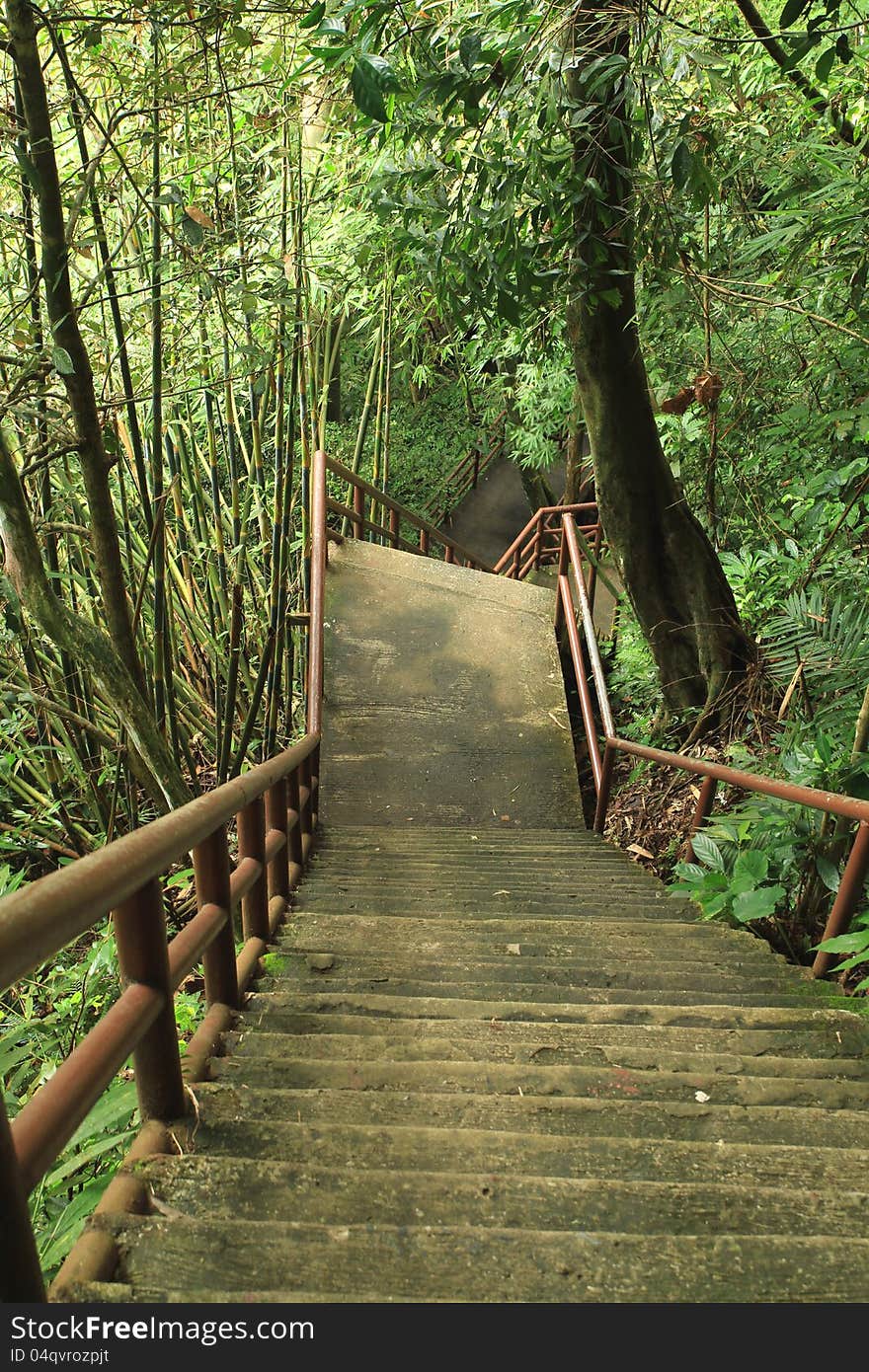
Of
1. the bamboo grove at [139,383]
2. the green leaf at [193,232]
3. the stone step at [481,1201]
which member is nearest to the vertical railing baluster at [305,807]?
the bamboo grove at [139,383]

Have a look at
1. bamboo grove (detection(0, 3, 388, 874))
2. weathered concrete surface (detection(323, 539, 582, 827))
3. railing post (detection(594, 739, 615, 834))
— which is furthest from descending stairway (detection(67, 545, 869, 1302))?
weathered concrete surface (detection(323, 539, 582, 827))

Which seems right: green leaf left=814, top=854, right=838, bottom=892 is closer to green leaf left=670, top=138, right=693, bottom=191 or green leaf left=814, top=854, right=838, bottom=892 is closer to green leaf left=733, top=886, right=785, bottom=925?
green leaf left=733, top=886, right=785, bottom=925

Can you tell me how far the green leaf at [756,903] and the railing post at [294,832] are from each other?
146cm

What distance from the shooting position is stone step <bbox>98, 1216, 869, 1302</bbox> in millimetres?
1062

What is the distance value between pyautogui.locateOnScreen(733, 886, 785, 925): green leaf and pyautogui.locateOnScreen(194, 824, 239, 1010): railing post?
1.52 meters

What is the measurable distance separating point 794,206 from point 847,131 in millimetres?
597

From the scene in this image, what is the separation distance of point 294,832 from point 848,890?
1.80 meters

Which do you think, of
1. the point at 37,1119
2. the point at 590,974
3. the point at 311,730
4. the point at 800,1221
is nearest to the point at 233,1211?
the point at 37,1119

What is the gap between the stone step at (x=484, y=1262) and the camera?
1.06 m

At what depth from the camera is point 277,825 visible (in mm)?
2586

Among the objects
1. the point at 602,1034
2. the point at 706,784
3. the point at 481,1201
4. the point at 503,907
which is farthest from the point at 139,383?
the point at 481,1201

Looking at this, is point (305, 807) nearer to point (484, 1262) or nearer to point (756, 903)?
point (756, 903)

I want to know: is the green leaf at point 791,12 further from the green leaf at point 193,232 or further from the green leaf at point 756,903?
the green leaf at point 756,903
